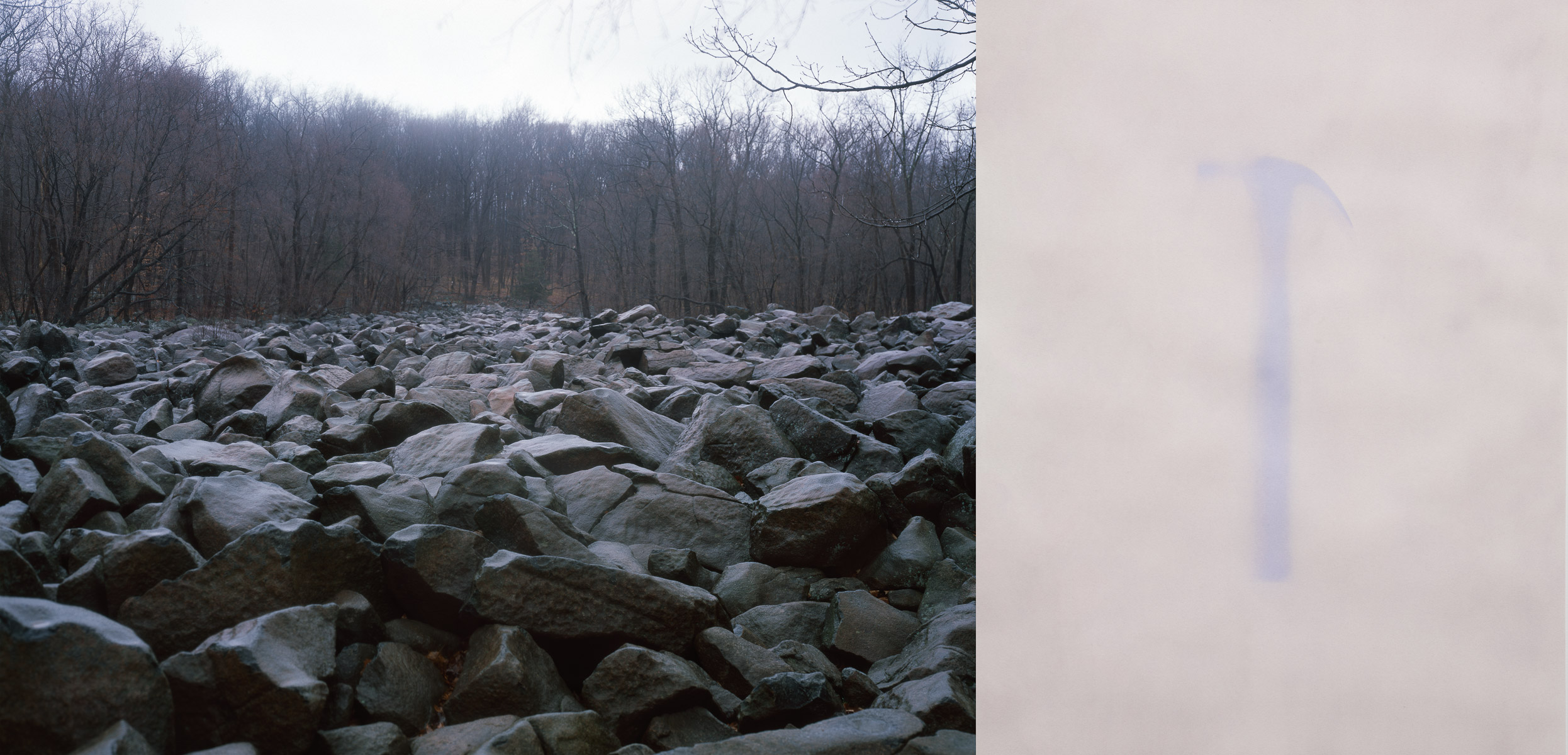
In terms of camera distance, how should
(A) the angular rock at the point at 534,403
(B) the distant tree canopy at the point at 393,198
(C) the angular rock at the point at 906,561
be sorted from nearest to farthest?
(C) the angular rock at the point at 906,561, (A) the angular rock at the point at 534,403, (B) the distant tree canopy at the point at 393,198

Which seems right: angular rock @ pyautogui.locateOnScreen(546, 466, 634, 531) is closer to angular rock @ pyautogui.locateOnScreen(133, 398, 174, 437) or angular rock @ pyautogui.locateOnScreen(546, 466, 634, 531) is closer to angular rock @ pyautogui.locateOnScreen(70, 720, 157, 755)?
angular rock @ pyautogui.locateOnScreen(70, 720, 157, 755)

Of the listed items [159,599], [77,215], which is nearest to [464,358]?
[159,599]

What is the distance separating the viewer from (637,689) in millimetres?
1320

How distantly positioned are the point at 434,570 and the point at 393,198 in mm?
17734

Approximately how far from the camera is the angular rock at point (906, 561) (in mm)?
1914

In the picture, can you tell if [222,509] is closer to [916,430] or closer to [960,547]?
[960,547]

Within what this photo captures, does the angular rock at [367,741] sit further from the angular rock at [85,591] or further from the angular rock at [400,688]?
the angular rock at [85,591]

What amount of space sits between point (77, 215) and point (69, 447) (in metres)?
9.08

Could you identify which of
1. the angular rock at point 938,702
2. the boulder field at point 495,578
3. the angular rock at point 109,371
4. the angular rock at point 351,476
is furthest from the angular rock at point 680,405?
the angular rock at point 109,371

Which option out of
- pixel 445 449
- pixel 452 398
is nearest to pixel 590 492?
pixel 445 449

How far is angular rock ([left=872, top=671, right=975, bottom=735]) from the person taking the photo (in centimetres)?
120

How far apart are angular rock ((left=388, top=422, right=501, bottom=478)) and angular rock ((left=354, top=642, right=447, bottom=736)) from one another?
1.08 m

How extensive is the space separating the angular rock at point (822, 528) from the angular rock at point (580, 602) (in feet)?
1.53

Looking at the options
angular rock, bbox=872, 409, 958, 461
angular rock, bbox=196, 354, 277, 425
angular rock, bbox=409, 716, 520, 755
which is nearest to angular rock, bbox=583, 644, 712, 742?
angular rock, bbox=409, 716, 520, 755
